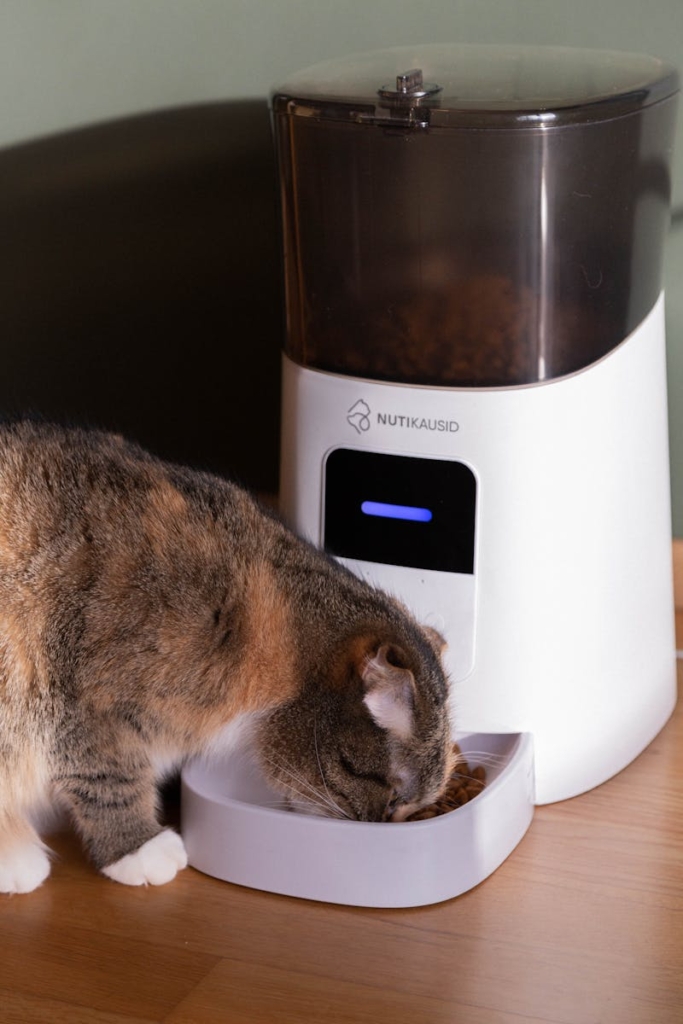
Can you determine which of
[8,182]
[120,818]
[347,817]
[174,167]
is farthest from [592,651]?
[8,182]

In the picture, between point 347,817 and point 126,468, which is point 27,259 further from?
point 347,817

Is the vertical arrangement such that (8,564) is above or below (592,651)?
above

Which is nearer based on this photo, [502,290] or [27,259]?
[502,290]

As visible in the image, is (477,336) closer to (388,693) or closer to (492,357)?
(492,357)

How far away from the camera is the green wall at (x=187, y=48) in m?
1.50

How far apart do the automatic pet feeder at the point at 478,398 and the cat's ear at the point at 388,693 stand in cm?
10

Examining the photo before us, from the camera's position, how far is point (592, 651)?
4.23 feet

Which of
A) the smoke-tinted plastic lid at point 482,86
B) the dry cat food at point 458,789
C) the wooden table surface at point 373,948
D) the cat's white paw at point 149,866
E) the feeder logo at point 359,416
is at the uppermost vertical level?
the smoke-tinted plastic lid at point 482,86

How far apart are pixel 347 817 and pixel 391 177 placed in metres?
0.63

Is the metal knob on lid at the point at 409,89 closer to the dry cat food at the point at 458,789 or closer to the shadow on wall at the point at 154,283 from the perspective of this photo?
the shadow on wall at the point at 154,283

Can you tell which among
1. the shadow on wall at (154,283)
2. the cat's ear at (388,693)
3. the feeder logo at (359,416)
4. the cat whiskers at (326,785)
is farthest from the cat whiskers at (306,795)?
the shadow on wall at (154,283)

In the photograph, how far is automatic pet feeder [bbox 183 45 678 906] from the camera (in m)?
1.17

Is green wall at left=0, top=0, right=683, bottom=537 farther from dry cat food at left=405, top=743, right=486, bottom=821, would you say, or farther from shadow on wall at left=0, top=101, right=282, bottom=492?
dry cat food at left=405, top=743, right=486, bottom=821

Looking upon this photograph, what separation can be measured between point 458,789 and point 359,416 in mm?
402
